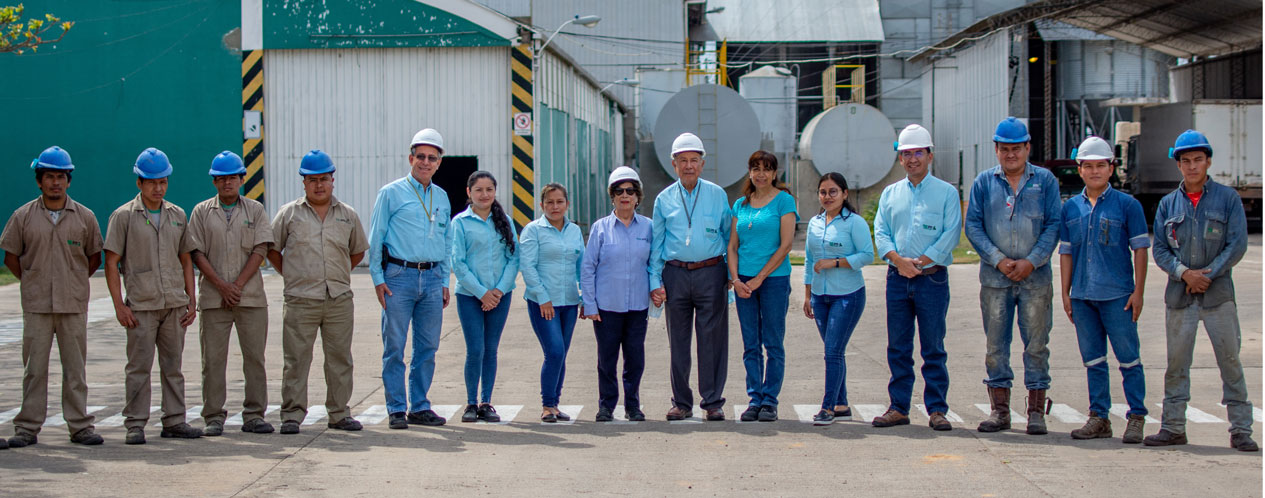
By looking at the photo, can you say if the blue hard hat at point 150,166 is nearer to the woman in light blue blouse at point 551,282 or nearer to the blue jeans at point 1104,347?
the woman in light blue blouse at point 551,282

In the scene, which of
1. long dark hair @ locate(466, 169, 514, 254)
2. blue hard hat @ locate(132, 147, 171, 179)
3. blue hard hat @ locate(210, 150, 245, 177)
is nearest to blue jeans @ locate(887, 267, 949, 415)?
long dark hair @ locate(466, 169, 514, 254)

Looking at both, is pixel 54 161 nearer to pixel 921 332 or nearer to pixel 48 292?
pixel 48 292

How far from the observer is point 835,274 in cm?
822

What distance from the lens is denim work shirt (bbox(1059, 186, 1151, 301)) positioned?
7.47 metres

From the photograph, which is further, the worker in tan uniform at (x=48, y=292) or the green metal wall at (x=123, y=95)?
the green metal wall at (x=123, y=95)

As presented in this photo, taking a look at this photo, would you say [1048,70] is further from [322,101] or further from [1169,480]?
[1169,480]

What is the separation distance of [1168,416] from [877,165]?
2686cm

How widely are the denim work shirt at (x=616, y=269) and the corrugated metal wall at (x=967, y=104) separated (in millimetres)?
30332

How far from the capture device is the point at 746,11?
5456 cm

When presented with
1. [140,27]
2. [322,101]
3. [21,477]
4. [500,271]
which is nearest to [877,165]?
[322,101]

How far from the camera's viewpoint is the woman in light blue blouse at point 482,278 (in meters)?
8.41

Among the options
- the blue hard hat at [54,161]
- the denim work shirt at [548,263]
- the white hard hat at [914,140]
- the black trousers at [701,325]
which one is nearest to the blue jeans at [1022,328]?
the white hard hat at [914,140]

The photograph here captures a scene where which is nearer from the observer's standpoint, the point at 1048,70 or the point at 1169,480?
the point at 1169,480

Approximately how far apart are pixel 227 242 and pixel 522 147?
15.2m
